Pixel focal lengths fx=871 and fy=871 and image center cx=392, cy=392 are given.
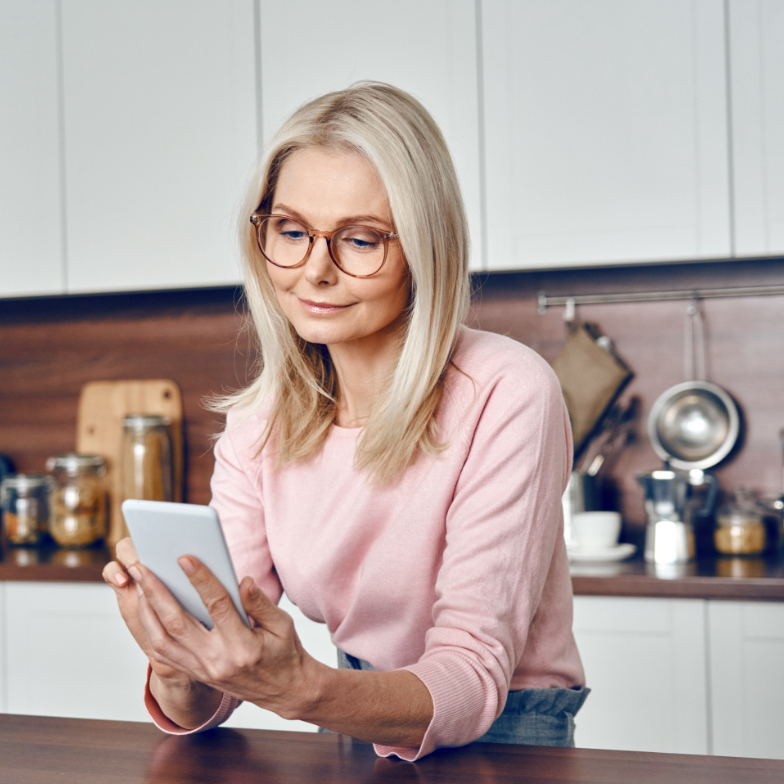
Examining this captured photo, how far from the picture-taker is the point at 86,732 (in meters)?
0.87

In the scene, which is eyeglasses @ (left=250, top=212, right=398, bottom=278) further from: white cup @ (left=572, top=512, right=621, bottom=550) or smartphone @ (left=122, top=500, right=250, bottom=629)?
white cup @ (left=572, top=512, right=621, bottom=550)

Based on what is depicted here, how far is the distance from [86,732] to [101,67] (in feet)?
5.84

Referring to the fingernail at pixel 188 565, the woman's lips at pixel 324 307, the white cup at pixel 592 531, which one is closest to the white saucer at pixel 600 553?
the white cup at pixel 592 531

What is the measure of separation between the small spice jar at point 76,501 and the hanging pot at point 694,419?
143cm

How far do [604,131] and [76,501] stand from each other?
1.58 meters

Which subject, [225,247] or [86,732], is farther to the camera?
[225,247]

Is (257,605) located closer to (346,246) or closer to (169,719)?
(169,719)

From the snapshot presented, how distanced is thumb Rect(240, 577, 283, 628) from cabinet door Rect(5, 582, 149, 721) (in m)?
1.43

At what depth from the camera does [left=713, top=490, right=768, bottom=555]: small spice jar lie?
193 cm

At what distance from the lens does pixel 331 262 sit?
96cm

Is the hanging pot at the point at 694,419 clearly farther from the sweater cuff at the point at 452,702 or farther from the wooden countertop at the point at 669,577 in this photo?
the sweater cuff at the point at 452,702

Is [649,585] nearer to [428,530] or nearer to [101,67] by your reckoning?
[428,530]

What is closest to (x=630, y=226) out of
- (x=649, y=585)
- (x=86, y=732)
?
(x=649, y=585)

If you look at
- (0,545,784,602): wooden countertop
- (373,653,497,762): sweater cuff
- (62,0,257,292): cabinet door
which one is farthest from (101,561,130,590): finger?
(62,0,257,292): cabinet door
